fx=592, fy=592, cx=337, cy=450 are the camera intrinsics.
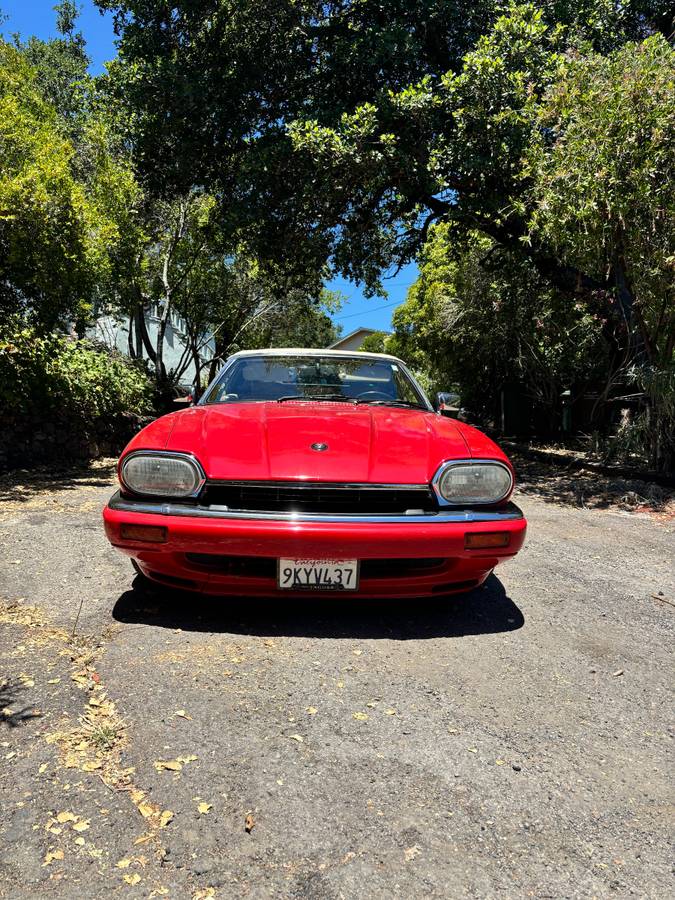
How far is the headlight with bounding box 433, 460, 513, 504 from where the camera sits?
2754mm

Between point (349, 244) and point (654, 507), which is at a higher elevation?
point (349, 244)

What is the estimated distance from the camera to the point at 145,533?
8.59ft

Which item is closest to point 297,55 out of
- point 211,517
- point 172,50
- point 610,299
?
point 172,50

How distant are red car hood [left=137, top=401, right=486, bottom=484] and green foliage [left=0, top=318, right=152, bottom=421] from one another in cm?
509

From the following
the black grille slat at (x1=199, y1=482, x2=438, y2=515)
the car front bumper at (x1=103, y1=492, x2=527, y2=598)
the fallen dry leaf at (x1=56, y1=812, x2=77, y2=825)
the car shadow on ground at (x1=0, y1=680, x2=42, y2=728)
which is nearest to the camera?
the fallen dry leaf at (x1=56, y1=812, x2=77, y2=825)

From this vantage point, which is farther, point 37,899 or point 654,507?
point 654,507

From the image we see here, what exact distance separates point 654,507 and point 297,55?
876 centimetres

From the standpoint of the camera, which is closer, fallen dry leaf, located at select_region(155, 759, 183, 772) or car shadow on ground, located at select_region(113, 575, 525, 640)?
fallen dry leaf, located at select_region(155, 759, 183, 772)

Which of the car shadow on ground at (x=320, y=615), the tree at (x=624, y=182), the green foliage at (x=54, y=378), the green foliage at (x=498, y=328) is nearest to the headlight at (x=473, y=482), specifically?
the car shadow on ground at (x=320, y=615)

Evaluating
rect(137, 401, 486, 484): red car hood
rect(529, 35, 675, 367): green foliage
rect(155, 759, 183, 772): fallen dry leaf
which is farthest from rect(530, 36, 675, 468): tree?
rect(155, 759, 183, 772): fallen dry leaf

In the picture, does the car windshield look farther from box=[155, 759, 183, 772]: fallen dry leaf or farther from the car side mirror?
box=[155, 759, 183, 772]: fallen dry leaf

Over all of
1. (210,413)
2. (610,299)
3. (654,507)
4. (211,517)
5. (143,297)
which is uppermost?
(143,297)

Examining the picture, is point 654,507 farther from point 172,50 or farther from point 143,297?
point 143,297

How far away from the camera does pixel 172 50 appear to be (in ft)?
32.6
